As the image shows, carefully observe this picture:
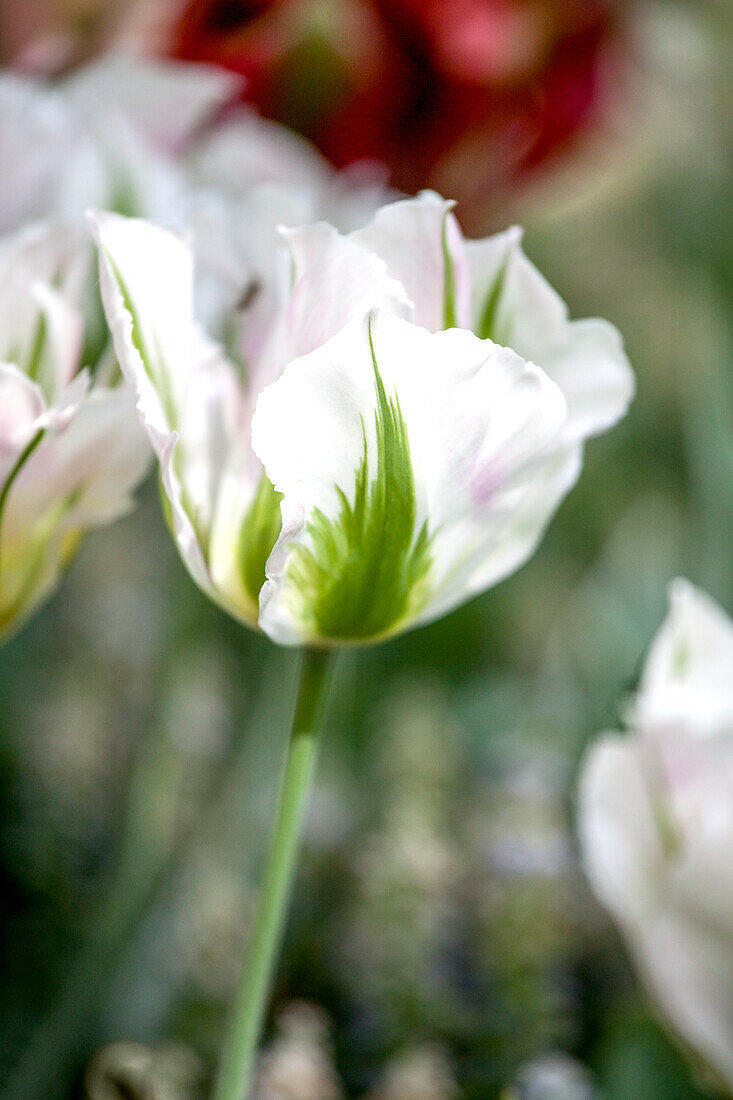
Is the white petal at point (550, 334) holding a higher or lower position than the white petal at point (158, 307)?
lower

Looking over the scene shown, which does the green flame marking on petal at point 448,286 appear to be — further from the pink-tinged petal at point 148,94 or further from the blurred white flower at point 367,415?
the pink-tinged petal at point 148,94

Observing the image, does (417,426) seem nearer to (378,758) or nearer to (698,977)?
(698,977)

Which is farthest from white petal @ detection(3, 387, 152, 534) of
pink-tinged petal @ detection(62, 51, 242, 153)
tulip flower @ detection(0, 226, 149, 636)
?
pink-tinged petal @ detection(62, 51, 242, 153)

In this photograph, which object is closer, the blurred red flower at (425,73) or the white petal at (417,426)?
the white petal at (417,426)

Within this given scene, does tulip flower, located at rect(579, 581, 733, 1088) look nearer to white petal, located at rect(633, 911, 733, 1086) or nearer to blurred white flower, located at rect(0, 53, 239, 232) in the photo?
white petal, located at rect(633, 911, 733, 1086)

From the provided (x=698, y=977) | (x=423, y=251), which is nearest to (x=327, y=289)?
(x=423, y=251)

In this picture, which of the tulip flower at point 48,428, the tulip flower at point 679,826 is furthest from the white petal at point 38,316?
the tulip flower at point 679,826
